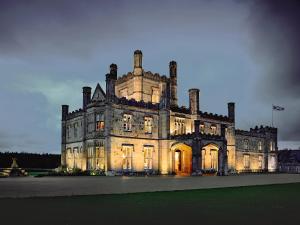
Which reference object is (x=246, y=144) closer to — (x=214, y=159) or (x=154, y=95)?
(x=214, y=159)

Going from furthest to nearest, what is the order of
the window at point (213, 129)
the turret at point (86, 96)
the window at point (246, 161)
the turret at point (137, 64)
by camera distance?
the window at point (246, 161) < the window at point (213, 129) < the turret at point (137, 64) < the turret at point (86, 96)

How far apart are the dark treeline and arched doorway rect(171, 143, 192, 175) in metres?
23.0

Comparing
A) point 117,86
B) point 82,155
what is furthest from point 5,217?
point 117,86

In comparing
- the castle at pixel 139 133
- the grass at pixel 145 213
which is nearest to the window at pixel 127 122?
the castle at pixel 139 133

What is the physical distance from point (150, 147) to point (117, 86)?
520 inches

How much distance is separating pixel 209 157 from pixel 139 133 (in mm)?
10397

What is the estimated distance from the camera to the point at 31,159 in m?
57.0

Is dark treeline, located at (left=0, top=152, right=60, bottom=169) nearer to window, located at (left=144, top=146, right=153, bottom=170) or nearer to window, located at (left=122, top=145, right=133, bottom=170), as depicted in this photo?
window, located at (left=144, top=146, right=153, bottom=170)

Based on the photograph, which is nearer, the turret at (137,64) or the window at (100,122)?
the window at (100,122)

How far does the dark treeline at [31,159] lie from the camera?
177ft

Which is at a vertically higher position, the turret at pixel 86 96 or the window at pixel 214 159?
the turret at pixel 86 96

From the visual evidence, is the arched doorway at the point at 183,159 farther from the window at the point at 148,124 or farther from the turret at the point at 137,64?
the turret at the point at 137,64

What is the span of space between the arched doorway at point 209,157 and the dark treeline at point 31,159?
994 inches

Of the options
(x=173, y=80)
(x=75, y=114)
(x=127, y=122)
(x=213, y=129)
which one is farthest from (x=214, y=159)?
(x=75, y=114)
